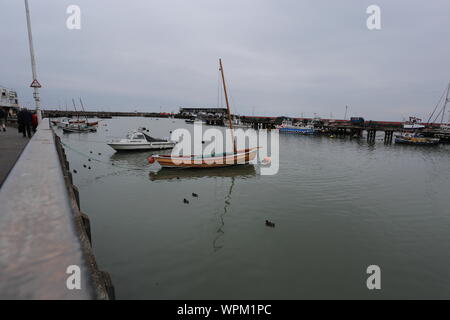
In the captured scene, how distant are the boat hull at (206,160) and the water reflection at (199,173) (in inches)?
18.3

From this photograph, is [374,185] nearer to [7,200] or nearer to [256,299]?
[256,299]

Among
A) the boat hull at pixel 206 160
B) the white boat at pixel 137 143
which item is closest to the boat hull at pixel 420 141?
the boat hull at pixel 206 160

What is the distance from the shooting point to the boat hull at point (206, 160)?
21.6 meters

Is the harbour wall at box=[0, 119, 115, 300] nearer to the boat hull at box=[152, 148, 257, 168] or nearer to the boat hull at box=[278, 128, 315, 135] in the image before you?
the boat hull at box=[152, 148, 257, 168]

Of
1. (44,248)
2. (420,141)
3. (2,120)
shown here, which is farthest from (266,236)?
(420,141)

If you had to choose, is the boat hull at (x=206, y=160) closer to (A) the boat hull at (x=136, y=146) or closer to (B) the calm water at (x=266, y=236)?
(B) the calm water at (x=266, y=236)

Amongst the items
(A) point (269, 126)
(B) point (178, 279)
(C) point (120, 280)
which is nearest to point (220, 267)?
(B) point (178, 279)

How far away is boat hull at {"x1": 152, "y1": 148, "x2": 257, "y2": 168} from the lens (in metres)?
21.6

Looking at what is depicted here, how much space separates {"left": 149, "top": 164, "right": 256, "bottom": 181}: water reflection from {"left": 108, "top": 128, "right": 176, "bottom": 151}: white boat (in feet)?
33.6

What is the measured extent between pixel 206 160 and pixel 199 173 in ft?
4.72

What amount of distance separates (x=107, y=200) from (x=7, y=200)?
32.9 ft

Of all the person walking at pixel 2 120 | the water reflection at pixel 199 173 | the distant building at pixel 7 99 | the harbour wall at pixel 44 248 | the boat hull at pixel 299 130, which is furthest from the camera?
the boat hull at pixel 299 130

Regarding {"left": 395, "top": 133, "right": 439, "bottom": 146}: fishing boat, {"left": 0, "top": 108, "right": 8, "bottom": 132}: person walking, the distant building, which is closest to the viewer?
{"left": 0, "top": 108, "right": 8, "bottom": 132}: person walking

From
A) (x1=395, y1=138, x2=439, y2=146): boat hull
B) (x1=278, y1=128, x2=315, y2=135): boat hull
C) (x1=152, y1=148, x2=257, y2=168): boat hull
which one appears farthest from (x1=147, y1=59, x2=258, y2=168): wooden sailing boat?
(x1=278, y1=128, x2=315, y2=135): boat hull
